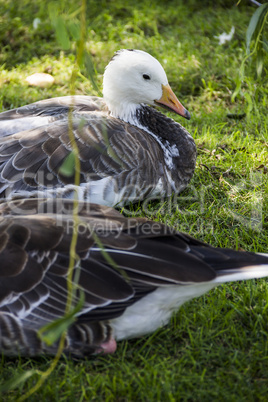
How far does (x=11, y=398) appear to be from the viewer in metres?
2.39

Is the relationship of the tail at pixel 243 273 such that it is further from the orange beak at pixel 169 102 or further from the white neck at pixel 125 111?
the white neck at pixel 125 111

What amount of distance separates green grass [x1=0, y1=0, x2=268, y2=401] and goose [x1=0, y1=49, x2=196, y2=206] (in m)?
0.21

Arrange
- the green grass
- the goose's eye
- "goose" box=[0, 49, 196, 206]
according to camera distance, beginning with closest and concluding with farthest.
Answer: the green grass, "goose" box=[0, 49, 196, 206], the goose's eye

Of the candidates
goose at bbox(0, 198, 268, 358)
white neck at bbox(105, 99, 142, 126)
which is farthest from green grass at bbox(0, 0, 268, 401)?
white neck at bbox(105, 99, 142, 126)

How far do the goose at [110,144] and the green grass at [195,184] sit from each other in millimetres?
212

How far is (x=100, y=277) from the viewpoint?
2.51m

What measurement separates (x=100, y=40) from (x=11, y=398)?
4.85 metres

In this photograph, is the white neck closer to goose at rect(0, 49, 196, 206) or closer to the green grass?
goose at rect(0, 49, 196, 206)

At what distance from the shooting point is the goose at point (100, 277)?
247cm

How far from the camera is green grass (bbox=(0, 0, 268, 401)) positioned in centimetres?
244

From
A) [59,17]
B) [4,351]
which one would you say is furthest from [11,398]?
[59,17]

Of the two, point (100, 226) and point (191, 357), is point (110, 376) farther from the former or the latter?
point (100, 226)

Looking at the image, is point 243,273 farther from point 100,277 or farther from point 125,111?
point 125,111

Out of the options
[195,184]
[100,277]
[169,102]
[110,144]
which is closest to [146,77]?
[169,102]
